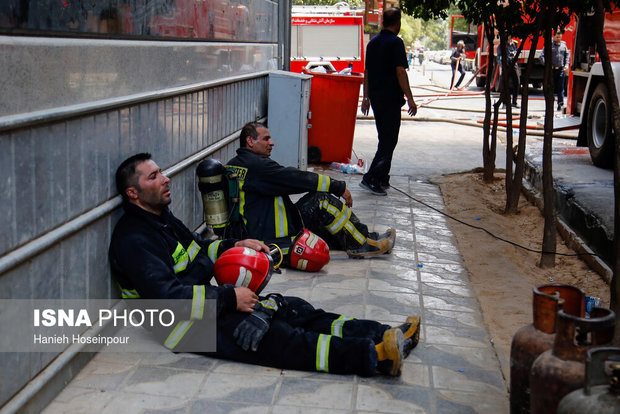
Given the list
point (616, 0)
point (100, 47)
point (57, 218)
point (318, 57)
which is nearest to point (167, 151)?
point (100, 47)

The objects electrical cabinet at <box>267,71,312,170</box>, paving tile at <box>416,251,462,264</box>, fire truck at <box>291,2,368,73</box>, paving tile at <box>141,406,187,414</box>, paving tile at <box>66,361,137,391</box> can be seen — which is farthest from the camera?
fire truck at <box>291,2,368,73</box>

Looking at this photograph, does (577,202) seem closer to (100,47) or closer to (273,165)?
(273,165)

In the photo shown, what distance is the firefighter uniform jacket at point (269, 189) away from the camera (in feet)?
18.2

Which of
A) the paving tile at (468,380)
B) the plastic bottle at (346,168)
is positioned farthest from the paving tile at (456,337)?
the plastic bottle at (346,168)

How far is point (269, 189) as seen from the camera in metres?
5.58

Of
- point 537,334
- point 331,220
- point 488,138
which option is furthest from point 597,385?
point 488,138

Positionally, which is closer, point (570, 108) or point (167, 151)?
point (167, 151)

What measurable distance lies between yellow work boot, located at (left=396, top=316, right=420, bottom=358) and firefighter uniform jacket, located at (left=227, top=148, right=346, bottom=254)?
5.35 feet

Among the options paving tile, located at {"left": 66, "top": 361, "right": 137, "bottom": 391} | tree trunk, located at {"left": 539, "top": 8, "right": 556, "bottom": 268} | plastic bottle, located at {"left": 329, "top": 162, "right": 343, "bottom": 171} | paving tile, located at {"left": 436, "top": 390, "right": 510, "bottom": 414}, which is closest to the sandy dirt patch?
tree trunk, located at {"left": 539, "top": 8, "right": 556, "bottom": 268}

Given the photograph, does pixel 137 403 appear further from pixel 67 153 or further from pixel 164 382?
pixel 67 153

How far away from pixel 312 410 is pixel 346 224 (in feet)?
8.84

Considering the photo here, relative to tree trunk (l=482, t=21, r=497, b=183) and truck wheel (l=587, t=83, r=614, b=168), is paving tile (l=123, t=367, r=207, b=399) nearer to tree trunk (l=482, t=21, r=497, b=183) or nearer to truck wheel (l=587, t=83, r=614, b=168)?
tree trunk (l=482, t=21, r=497, b=183)

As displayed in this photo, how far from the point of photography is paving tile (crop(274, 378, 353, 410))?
11.5ft

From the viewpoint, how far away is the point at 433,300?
5227 millimetres
